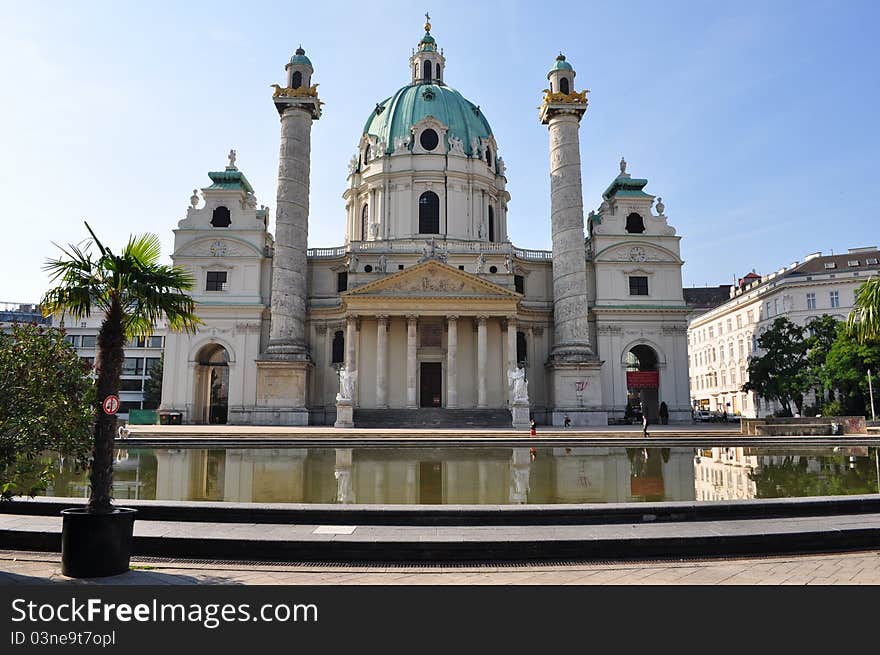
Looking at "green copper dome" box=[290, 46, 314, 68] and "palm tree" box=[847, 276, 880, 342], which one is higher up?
"green copper dome" box=[290, 46, 314, 68]

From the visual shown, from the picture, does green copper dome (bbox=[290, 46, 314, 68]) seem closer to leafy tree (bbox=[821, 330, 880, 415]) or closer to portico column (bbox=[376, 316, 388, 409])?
portico column (bbox=[376, 316, 388, 409])

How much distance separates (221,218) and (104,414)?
142 feet

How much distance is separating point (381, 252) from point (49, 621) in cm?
4387

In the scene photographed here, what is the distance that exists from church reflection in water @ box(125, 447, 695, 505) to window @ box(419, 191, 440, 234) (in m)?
33.2

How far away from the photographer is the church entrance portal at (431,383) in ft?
149

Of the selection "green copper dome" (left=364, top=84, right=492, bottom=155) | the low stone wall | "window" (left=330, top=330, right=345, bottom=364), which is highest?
"green copper dome" (left=364, top=84, right=492, bottom=155)

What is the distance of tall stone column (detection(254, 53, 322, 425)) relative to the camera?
41344mm

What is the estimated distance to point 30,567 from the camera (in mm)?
7070

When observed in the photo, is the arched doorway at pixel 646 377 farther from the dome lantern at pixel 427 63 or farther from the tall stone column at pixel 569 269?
the dome lantern at pixel 427 63

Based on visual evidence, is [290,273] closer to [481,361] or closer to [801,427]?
[481,361]

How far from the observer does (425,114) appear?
180 ft

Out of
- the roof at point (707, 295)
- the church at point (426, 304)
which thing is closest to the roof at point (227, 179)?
the church at point (426, 304)

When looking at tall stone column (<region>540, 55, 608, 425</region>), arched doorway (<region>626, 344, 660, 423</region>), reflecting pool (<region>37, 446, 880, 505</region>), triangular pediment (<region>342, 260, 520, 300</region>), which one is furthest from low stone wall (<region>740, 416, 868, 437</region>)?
triangular pediment (<region>342, 260, 520, 300</region>)

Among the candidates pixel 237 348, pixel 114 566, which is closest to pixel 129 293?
pixel 114 566
